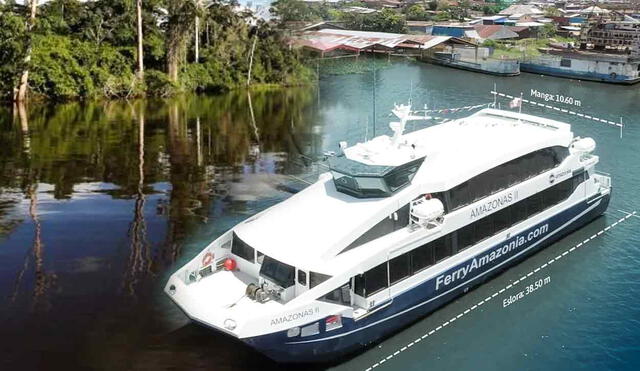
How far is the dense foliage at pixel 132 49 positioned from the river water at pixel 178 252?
17.0 feet

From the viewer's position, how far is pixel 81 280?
17062 millimetres

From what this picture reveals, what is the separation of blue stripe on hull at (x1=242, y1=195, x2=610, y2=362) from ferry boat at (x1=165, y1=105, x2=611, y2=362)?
30 millimetres

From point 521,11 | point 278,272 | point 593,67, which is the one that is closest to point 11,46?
point 278,272

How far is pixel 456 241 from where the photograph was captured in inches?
633

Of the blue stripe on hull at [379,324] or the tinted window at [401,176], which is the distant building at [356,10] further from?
the tinted window at [401,176]

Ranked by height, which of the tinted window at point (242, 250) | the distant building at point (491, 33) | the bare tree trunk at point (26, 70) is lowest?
the tinted window at point (242, 250)

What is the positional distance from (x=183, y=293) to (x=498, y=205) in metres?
8.33

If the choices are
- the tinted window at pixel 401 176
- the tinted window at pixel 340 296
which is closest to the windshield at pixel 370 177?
the tinted window at pixel 401 176

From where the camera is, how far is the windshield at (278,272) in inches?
540

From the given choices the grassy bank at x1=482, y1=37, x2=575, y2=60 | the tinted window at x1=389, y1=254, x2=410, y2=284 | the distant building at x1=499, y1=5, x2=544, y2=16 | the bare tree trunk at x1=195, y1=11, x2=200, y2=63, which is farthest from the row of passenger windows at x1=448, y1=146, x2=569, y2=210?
the distant building at x1=499, y1=5, x2=544, y2=16

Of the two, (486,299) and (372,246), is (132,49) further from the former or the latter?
(372,246)

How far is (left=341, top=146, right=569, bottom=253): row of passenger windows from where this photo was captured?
584 inches

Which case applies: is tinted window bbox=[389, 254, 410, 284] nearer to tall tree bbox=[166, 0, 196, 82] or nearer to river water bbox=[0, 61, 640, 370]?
river water bbox=[0, 61, 640, 370]

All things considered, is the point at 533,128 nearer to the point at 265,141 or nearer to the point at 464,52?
the point at 265,141
